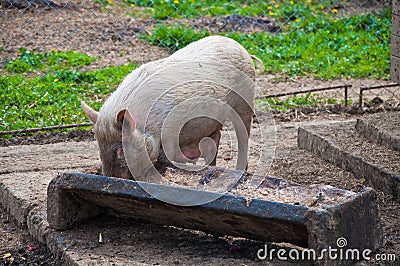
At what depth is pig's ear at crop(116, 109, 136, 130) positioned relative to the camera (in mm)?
3908

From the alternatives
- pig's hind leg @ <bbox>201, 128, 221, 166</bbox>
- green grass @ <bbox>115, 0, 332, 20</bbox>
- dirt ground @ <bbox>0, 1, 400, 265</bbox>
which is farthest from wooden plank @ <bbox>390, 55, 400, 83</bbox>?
green grass @ <bbox>115, 0, 332, 20</bbox>

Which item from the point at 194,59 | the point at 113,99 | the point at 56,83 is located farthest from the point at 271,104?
the point at 113,99

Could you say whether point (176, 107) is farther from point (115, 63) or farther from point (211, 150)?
point (115, 63)

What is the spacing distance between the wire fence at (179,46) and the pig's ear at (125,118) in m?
2.69

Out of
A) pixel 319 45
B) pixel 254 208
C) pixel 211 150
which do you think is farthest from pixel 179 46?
pixel 254 208

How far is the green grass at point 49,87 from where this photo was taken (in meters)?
6.62

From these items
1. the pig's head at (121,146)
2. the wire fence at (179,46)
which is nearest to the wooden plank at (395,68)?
the wire fence at (179,46)

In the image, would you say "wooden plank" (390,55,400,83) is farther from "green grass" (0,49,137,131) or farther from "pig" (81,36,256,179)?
"green grass" (0,49,137,131)

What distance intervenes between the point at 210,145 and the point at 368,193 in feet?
4.75

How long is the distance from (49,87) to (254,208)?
170 inches

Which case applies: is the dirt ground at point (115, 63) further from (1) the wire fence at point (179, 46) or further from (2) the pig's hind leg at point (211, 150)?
(2) the pig's hind leg at point (211, 150)

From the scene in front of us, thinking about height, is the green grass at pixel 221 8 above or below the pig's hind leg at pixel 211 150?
above

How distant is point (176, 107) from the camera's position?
168 inches

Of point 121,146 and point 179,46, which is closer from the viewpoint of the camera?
point 121,146
